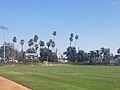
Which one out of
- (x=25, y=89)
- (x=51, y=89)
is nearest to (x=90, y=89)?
(x=51, y=89)

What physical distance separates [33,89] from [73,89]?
9.64 feet

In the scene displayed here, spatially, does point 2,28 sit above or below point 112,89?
above

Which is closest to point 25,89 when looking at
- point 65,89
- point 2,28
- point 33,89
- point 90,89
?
point 33,89

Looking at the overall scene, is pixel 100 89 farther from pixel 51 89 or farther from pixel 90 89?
pixel 51 89

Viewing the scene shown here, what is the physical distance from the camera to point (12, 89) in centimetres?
2309

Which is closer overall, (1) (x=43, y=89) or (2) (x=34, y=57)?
(1) (x=43, y=89)

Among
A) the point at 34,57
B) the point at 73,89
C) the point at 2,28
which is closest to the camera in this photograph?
the point at 73,89

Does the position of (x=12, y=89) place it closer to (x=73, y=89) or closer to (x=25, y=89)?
(x=25, y=89)

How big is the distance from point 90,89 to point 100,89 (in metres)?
0.85

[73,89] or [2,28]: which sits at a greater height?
[2,28]

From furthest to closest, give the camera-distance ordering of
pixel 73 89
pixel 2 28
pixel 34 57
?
pixel 34 57
pixel 2 28
pixel 73 89

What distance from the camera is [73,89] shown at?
883 inches

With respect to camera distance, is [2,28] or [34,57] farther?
[34,57]

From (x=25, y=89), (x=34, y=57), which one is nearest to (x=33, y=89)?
(x=25, y=89)
